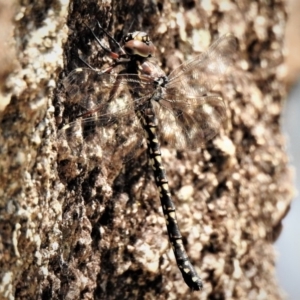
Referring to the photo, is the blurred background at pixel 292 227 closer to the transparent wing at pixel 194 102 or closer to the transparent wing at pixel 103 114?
the transparent wing at pixel 194 102

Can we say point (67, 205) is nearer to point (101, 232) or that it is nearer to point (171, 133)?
point (101, 232)

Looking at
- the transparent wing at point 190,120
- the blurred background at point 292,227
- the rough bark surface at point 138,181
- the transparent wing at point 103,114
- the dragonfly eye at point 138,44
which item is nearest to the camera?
the rough bark surface at point 138,181

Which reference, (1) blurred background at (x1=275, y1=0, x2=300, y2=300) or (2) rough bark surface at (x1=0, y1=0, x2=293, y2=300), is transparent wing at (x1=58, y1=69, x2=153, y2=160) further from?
(1) blurred background at (x1=275, y1=0, x2=300, y2=300)

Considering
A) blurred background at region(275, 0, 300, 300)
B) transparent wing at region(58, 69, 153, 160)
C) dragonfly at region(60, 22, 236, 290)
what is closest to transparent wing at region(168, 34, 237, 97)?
dragonfly at region(60, 22, 236, 290)

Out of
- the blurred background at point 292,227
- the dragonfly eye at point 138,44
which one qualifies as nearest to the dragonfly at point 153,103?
the dragonfly eye at point 138,44

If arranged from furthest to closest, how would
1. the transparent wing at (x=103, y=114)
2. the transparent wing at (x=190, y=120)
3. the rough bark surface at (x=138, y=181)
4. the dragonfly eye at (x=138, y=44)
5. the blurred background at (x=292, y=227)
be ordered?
the blurred background at (x=292, y=227), the transparent wing at (x=190, y=120), the dragonfly eye at (x=138, y=44), the transparent wing at (x=103, y=114), the rough bark surface at (x=138, y=181)
